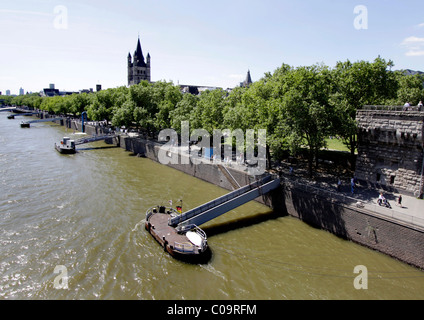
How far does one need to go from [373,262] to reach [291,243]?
5658 millimetres

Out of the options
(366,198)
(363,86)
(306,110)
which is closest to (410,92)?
(363,86)

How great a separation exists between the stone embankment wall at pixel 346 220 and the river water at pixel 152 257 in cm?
73

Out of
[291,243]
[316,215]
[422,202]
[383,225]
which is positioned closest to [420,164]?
[422,202]

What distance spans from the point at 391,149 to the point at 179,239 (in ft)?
69.4

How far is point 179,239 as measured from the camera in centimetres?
2061

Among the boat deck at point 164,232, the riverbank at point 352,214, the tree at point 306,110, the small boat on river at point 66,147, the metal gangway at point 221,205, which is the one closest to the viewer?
the riverbank at point 352,214

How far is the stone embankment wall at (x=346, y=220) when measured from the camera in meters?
19.2

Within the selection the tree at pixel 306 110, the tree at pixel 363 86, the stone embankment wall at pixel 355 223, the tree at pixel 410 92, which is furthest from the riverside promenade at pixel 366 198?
the tree at pixel 410 92

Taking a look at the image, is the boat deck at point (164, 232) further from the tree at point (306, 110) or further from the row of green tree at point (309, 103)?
the tree at point (306, 110)

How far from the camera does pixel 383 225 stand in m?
20.3

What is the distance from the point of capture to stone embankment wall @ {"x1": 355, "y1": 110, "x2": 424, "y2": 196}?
80.3 ft

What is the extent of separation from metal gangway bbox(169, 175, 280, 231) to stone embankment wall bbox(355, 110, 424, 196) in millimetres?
9323
